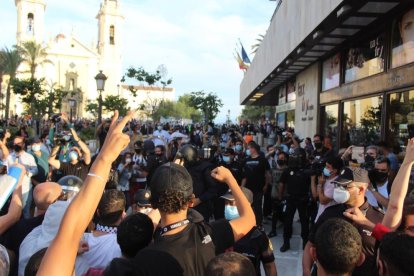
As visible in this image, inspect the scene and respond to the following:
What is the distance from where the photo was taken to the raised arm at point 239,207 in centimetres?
258

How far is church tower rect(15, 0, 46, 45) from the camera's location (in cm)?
6619

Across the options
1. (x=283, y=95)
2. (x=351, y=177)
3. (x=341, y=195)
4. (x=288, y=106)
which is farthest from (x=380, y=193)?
(x=283, y=95)

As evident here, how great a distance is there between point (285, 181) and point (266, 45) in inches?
382

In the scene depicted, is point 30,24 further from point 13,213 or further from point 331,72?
point 13,213

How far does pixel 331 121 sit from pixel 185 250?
457 inches

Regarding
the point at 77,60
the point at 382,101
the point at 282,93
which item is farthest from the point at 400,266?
the point at 77,60

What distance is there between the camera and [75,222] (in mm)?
1608

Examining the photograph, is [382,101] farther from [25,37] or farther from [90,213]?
[25,37]

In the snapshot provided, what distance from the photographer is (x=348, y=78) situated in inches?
440

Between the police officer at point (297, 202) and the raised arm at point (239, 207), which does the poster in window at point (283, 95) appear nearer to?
the police officer at point (297, 202)

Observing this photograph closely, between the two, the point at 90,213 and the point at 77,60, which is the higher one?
the point at 77,60

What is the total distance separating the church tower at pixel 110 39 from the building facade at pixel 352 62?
6433cm

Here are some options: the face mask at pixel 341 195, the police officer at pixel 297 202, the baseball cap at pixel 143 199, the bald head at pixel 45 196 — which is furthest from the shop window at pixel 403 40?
the bald head at pixel 45 196

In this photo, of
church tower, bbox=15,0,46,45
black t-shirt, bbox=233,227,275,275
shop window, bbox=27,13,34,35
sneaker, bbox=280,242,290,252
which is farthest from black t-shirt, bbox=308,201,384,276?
shop window, bbox=27,13,34,35
